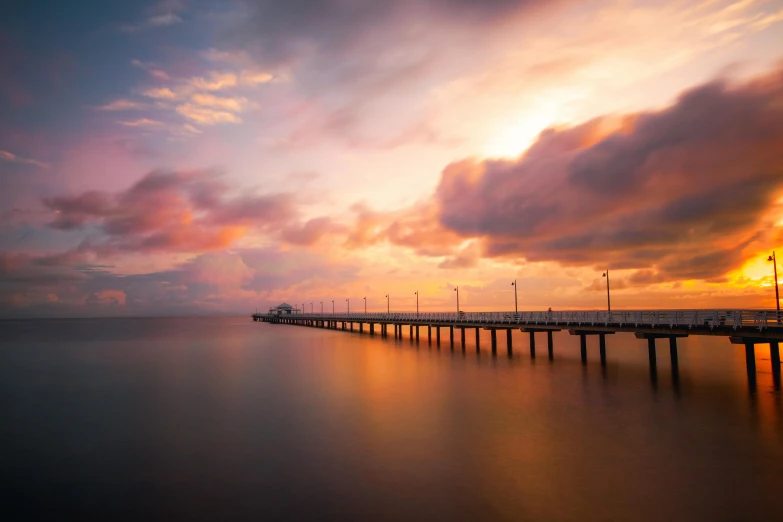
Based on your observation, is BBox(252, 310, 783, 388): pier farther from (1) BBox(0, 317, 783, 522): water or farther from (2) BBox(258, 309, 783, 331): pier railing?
(1) BBox(0, 317, 783, 522): water

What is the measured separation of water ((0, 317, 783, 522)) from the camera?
1238 cm

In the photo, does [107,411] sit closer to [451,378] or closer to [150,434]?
[150,434]

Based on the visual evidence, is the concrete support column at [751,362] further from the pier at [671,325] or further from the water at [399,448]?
the water at [399,448]

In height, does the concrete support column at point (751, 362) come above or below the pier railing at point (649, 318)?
below

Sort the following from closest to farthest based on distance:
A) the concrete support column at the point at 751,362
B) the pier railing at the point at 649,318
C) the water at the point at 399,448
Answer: the water at the point at 399,448 < the pier railing at the point at 649,318 < the concrete support column at the point at 751,362

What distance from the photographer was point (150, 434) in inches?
773

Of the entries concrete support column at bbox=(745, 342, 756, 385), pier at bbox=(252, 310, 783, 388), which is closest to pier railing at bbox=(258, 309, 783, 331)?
pier at bbox=(252, 310, 783, 388)

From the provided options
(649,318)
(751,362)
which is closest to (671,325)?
(649,318)

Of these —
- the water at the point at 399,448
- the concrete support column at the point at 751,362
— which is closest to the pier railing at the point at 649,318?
the concrete support column at the point at 751,362

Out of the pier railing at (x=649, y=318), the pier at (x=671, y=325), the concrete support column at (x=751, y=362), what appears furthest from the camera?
the concrete support column at (x=751, y=362)

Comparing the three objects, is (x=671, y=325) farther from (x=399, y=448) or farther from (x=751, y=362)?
(x=399, y=448)

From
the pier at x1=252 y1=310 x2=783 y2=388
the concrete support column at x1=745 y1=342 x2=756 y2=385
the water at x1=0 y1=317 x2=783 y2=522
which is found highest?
the pier at x1=252 y1=310 x2=783 y2=388

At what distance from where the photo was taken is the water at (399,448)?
40.6 ft

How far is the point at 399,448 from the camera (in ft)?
57.2
